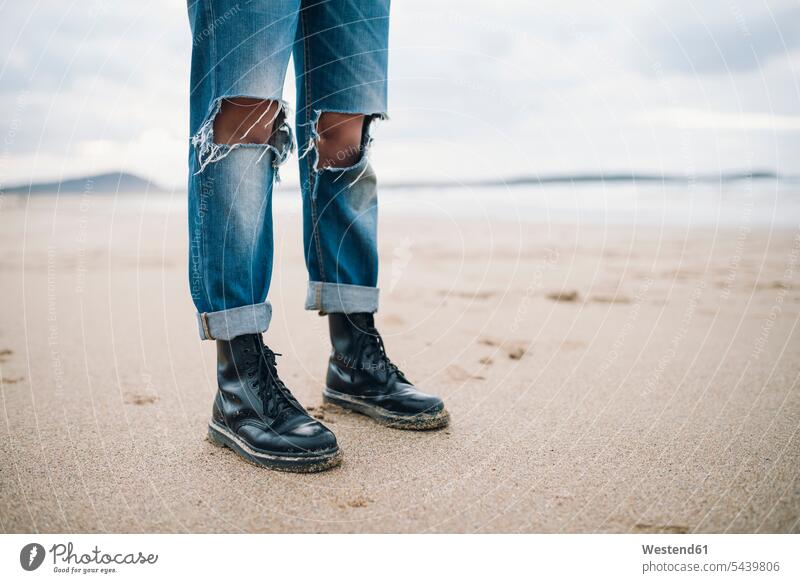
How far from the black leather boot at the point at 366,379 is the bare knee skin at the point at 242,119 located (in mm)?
580

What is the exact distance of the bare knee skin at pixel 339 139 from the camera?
177 centimetres

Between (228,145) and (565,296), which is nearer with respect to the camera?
(228,145)

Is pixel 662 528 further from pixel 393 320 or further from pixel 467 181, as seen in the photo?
pixel 467 181

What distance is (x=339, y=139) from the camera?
70.2 inches

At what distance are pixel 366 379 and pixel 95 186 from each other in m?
9.56

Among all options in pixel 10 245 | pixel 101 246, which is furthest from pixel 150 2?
pixel 10 245

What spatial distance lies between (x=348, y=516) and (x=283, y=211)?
6490mm

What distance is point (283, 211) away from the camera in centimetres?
752

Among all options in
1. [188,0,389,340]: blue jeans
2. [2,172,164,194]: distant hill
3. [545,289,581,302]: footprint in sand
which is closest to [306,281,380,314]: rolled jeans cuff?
[188,0,389,340]: blue jeans

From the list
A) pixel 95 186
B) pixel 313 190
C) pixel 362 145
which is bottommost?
pixel 95 186

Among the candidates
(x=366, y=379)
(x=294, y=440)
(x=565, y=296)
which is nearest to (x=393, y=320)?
(x=565, y=296)

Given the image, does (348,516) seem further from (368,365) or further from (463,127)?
(463,127)

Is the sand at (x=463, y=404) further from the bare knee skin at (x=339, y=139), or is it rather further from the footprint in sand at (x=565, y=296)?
the bare knee skin at (x=339, y=139)

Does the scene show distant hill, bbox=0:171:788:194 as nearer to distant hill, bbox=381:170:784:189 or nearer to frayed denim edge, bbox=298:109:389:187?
distant hill, bbox=381:170:784:189
